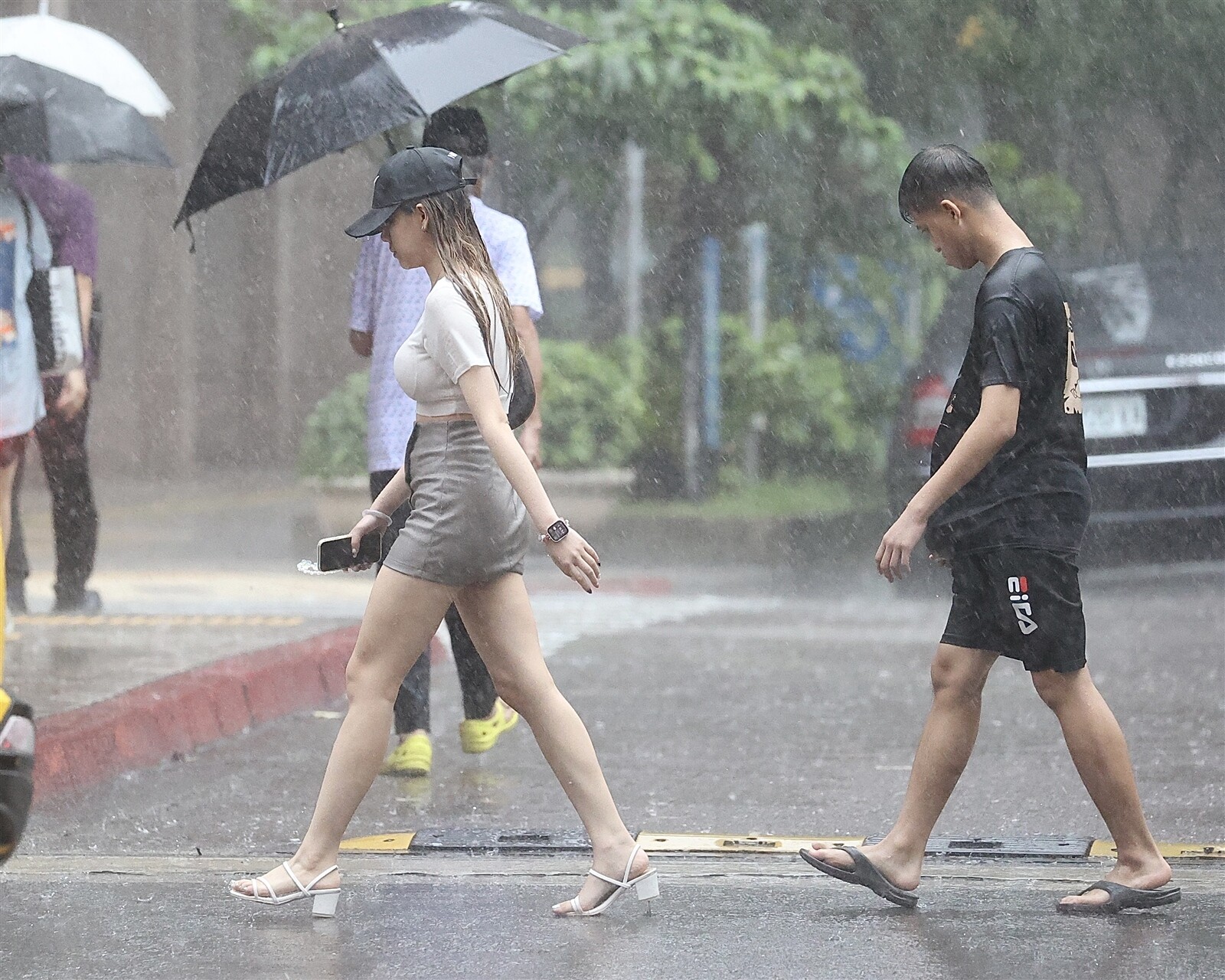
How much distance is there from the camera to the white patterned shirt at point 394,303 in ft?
19.8

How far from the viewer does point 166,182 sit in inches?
798

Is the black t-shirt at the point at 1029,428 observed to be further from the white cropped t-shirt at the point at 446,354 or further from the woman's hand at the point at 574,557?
the white cropped t-shirt at the point at 446,354

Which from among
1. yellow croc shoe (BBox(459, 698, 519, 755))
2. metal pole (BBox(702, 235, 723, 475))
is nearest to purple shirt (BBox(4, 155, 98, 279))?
yellow croc shoe (BBox(459, 698, 519, 755))

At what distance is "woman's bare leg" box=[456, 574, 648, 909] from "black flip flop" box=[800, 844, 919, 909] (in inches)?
16.1

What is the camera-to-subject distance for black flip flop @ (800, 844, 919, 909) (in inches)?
177

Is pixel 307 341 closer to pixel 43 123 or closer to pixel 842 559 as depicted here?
pixel 842 559

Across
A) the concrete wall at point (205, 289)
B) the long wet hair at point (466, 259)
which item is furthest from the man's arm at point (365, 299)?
the concrete wall at point (205, 289)

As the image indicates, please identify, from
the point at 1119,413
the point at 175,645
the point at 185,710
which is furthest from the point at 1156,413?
the point at 185,710

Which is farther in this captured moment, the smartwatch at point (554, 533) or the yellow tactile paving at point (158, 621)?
the yellow tactile paving at point (158, 621)

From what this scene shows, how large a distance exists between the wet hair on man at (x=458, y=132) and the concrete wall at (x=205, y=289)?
1400 centimetres

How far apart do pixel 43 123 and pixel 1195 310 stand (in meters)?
5.77

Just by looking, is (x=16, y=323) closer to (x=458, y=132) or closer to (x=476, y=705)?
(x=458, y=132)

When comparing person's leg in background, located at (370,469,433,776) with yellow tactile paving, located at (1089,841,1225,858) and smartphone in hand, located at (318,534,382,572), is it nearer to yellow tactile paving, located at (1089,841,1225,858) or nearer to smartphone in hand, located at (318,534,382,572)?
smartphone in hand, located at (318,534,382,572)

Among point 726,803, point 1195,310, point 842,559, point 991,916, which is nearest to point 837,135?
point 842,559
